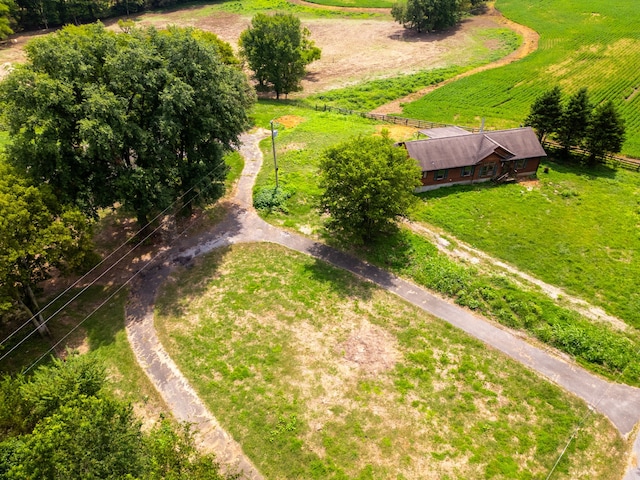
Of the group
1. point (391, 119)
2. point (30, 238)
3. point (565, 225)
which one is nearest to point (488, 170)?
point (565, 225)

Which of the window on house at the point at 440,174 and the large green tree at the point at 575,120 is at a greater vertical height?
the large green tree at the point at 575,120

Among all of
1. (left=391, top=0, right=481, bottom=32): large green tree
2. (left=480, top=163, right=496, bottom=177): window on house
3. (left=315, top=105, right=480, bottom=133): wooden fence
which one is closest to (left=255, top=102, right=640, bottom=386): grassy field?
(left=480, top=163, right=496, bottom=177): window on house

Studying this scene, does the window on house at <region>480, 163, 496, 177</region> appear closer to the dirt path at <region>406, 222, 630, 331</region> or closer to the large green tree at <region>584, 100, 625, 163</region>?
the dirt path at <region>406, 222, 630, 331</region>

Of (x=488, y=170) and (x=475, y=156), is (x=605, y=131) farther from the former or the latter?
(x=475, y=156)

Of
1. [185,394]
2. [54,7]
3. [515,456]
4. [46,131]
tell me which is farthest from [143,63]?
[54,7]

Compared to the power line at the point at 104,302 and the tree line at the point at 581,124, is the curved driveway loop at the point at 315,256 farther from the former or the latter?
the tree line at the point at 581,124

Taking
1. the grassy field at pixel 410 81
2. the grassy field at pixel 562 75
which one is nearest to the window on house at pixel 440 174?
the grassy field at pixel 562 75

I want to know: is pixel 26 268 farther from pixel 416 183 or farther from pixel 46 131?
pixel 416 183
